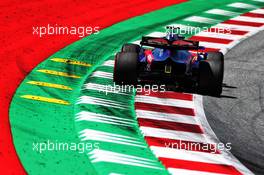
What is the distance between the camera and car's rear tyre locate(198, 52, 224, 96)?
15.7 meters

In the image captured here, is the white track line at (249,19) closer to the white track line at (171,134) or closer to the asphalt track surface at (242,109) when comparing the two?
the asphalt track surface at (242,109)

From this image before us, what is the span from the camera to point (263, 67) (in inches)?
757

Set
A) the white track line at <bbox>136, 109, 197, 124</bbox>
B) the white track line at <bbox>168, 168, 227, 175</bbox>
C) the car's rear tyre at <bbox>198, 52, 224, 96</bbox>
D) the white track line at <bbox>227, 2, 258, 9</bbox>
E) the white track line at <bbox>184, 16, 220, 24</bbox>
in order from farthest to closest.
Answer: the white track line at <bbox>227, 2, 258, 9</bbox>, the white track line at <bbox>184, 16, 220, 24</bbox>, the car's rear tyre at <bbox>198, 52, 224, 96</bbox>, the white track line at <bbox>136, 109, 197, 124</bbox>, the white track line at <bbox>168, 168, 227, 175</bbox>

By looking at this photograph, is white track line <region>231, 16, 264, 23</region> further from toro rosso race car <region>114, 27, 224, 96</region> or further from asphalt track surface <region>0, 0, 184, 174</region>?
toro rosso race car <region>114, 27, 224, 96</region>

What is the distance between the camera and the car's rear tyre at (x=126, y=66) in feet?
52.0

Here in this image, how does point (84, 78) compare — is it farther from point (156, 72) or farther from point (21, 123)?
point (21, 123)

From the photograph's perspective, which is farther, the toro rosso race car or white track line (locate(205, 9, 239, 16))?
white track line (locate(205, 9, 239, 16))

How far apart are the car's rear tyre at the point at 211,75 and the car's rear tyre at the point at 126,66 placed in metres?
1.58

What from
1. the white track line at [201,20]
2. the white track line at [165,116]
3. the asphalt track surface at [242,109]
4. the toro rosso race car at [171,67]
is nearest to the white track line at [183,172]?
the asphalt track surface at [242,109]

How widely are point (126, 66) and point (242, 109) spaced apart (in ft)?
9.67

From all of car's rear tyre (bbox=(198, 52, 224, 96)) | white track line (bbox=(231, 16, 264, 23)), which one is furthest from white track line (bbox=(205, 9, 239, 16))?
car's rear tyre (bbox=(198, 52, 224, 96))

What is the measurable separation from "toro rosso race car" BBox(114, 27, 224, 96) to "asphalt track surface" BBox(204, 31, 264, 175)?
0.58 meters

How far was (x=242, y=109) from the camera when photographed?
15.6 m

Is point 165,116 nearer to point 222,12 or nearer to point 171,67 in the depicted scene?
point 171,67
